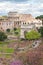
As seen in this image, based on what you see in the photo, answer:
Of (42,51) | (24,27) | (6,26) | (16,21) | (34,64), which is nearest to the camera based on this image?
(34,64)

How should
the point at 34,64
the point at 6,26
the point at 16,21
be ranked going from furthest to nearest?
the point at 16,21
the point at 6,26
the point at 34,64

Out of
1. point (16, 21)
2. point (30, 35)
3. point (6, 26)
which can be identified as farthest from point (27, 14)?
point (30, 35)

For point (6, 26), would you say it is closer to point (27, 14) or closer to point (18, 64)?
point (27, 14)

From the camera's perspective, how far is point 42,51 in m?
18.5

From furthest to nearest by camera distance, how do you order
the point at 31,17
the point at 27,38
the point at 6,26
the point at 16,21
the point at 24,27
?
the point at 31,17 < the point at 16,21 < the point at 6,26 < the point at 24,27 < the point at 27,38

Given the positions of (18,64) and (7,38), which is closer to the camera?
(18,64)

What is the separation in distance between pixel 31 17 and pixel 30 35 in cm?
4354

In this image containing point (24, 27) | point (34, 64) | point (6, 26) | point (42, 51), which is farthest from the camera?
point (6, 26)

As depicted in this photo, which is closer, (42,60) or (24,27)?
(42,60)

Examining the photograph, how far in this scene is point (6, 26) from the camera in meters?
85.8

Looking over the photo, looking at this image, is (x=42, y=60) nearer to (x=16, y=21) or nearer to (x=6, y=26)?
(x=6, y=26)

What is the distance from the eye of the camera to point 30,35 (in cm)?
5494

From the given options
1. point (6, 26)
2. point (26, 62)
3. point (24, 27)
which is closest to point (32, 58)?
point (26, 62)

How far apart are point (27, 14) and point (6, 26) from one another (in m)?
16.9
